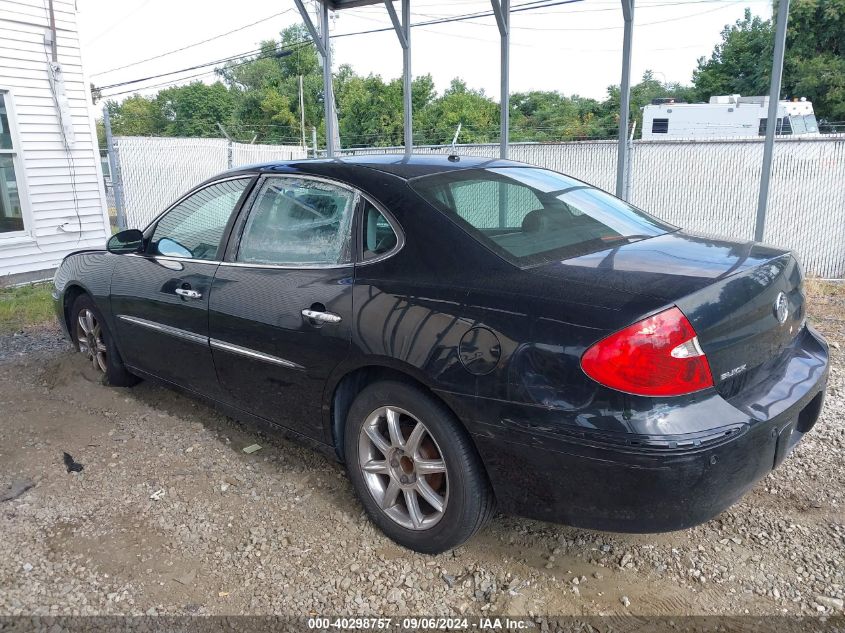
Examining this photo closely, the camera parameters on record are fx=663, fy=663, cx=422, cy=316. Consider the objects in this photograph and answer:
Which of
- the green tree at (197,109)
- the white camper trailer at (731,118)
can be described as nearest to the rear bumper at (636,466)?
the white camper trailer at (731,118)

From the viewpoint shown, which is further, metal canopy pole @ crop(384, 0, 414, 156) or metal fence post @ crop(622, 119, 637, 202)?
metal fence post @ crop(622, 119, 637, 202)

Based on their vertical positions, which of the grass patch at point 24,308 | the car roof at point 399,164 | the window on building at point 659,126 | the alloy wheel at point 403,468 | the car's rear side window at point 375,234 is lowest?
the grass patch at point 24,308

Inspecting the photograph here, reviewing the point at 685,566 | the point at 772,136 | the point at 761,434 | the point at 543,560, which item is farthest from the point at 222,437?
the point at 772,136

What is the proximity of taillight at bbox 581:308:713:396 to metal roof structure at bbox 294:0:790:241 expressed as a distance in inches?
175

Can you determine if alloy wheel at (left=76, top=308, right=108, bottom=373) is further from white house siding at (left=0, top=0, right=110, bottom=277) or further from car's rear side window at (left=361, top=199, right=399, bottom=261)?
white house siding at (left=0, top=0, right=110, bottom=277)

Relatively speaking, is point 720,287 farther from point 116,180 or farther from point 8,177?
point 116,180

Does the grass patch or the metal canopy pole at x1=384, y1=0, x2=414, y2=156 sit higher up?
the metal canopy pole at x1=384, y1=0, x2=414, y2=156

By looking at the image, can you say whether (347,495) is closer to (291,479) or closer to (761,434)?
(291,479)

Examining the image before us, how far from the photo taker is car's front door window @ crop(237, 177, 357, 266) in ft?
9.96

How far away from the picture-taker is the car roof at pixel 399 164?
3164mm

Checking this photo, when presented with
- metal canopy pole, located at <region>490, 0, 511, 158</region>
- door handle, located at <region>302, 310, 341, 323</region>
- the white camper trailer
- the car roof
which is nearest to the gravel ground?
door handle, located at <region>302, 310, 341, 323</region>

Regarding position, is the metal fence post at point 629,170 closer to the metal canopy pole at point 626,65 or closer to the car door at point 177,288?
the metal canopy pole at point 626,65

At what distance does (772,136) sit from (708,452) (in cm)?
513

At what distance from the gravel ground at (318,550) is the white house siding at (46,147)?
699cm
